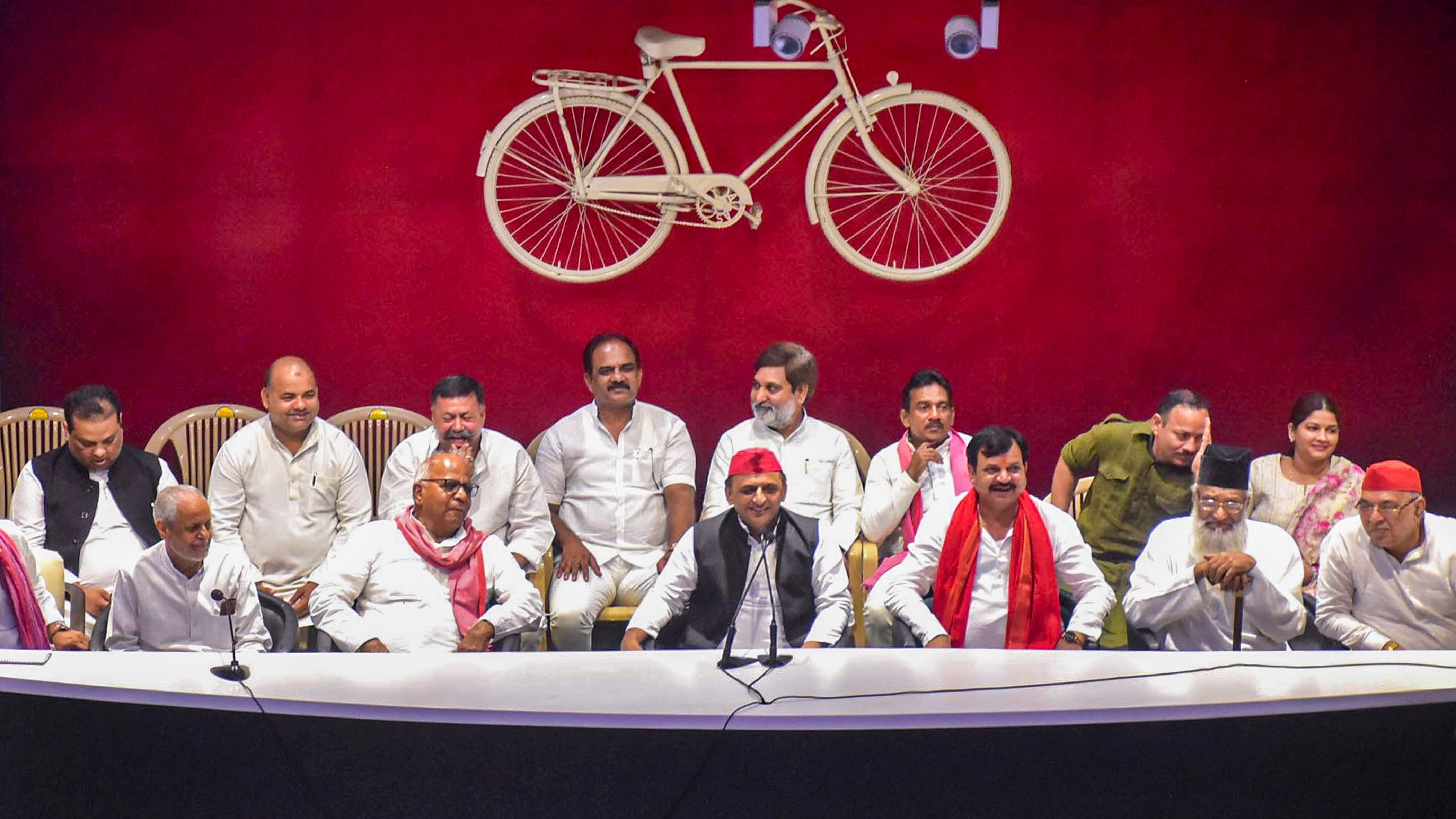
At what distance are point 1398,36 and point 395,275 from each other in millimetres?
4104

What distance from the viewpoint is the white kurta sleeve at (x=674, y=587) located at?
4398 mm

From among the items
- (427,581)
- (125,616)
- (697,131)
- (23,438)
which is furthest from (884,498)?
(23,438)

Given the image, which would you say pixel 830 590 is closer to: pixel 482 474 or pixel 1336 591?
pixel 482 474

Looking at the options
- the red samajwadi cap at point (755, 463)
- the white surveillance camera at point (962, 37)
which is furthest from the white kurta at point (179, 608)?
the white surveillance camera at point (962, 37)

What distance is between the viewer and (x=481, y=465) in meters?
5.17

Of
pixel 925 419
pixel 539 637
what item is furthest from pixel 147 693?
pixel 925 419

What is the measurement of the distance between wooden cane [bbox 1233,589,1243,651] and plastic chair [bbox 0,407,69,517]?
4225mm

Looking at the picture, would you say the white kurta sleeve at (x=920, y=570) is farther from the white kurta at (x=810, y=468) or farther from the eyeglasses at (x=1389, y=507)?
the eyeglasses at (x=1389, y=507)

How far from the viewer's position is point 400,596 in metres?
4.37

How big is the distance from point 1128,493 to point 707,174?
79.5 inches

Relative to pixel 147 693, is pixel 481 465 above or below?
above

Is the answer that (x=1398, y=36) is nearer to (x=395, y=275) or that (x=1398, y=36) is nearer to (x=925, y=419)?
(x=925, y=419)

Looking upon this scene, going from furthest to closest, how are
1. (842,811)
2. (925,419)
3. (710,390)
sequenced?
(710,390) → (925,419) → (842,811)

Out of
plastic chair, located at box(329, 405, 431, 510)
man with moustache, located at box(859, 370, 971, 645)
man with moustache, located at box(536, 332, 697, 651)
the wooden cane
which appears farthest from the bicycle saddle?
the wooden cane
